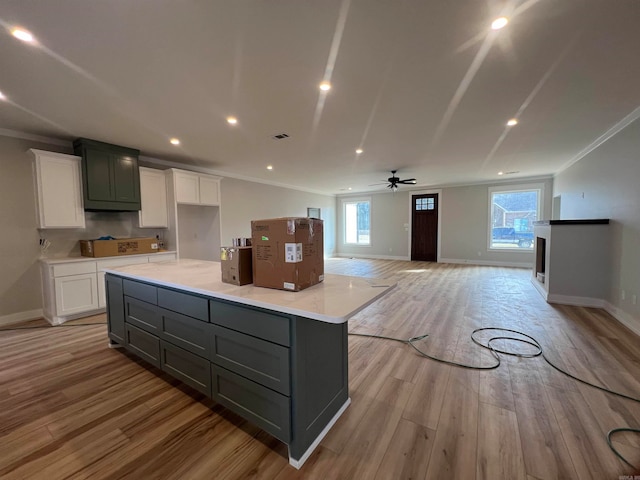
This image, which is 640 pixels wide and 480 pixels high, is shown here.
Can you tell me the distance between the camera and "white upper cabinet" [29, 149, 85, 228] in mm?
3461

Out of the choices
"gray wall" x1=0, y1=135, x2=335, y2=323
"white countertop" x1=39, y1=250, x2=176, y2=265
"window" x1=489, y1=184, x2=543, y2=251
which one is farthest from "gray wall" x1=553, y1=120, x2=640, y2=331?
"gray wall" x1=0, y1=135, x2=335, y2=323

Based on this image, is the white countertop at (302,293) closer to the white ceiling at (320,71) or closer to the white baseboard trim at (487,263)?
the white ceiling at (320,71)

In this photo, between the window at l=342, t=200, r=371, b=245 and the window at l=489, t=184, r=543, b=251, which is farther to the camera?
the window at l=342, t=200, r=371, b=245

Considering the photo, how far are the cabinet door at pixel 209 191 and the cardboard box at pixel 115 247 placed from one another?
1.28 meters

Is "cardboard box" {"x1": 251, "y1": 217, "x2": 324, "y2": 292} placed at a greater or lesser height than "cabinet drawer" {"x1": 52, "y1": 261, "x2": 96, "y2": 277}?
greater

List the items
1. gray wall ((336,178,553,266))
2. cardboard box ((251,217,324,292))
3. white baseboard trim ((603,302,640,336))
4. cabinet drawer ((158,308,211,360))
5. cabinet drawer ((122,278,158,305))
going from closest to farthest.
A: cardboard box ((251,217,324,292)) < cabinet drawer ((158,308,211,360)) < cabinet drawer ((122,278,158,305)) < white baseboard trim ((603,302,640,336)) < gray wall ((336,178,553,266))

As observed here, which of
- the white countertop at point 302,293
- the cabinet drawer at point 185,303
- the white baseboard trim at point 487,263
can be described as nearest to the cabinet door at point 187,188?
the white countertop at point 302,293

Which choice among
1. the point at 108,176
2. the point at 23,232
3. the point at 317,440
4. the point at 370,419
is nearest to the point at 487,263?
the point at 370,419

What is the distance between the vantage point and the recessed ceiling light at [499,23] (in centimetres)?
165

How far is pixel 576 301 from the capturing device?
13.2 feet

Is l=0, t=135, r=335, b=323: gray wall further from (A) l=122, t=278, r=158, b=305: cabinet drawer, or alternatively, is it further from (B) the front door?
(B) the front door

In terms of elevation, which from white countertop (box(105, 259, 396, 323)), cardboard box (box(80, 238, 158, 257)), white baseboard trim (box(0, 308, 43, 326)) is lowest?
white baseboard trim (box(0, 308, 43, 326))

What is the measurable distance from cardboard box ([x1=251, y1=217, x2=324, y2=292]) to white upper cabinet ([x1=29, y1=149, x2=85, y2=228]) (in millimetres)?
3708

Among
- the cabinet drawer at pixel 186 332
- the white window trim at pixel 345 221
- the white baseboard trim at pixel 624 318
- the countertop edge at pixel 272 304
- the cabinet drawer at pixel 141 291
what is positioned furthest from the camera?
the white window trim at pixel 345 221
